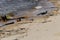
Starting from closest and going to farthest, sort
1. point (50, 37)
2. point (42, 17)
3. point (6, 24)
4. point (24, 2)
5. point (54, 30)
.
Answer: point (50, 37)
point (54, 30)
point (6, 24)
point (42, 17)
point (24, 2)

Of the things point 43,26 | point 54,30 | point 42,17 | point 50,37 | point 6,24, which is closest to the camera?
point 50,37

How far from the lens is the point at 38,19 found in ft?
15.0

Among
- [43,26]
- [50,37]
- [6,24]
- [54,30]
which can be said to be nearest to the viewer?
[50,37]

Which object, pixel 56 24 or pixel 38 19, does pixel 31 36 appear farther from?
pixel 38 19

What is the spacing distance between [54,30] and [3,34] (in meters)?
0.89

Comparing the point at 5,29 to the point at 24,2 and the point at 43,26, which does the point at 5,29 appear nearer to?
the point at 43,26

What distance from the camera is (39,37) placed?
342 centimetres

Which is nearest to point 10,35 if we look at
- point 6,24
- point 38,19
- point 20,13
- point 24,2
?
point 6,24

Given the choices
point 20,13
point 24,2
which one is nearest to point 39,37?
point 20,13

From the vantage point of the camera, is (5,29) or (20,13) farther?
(20,13)

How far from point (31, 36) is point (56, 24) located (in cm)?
71

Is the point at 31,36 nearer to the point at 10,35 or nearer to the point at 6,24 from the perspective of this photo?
the point at 10,35

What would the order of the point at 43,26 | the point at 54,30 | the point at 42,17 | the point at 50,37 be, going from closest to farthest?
the point at 50,37 < the point at 54,30 < the point at 43,26 < the point at 42,17

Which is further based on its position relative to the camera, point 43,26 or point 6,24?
point 6,24
